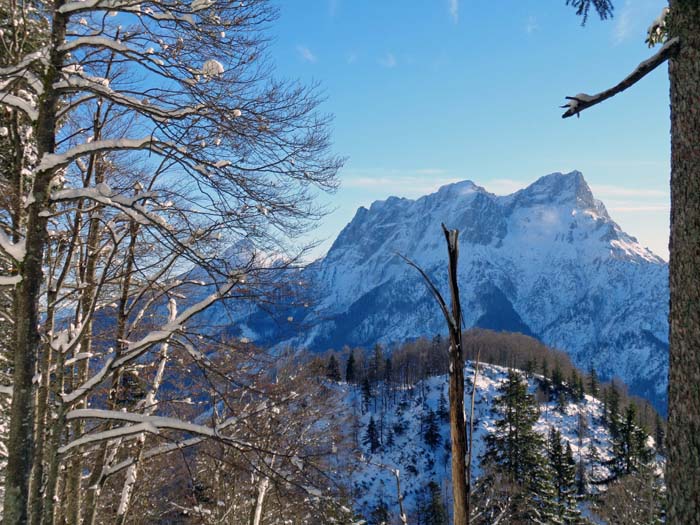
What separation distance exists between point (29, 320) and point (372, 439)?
75.5 m

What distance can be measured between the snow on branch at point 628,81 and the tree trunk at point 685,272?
0.37 ft

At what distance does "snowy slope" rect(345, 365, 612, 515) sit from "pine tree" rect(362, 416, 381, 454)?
0.80 m

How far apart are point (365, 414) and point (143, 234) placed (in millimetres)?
83973

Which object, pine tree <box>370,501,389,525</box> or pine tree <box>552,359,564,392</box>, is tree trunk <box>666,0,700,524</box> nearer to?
pine tree <box>370,501,389,525</box>

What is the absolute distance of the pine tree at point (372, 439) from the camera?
73.9 metres

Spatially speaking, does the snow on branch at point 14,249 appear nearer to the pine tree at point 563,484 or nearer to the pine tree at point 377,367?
the pine tree at point 563,484

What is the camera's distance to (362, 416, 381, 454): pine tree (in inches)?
2911

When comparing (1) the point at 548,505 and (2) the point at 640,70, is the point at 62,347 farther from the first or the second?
(1) the point at 548,505

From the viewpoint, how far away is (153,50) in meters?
4.44

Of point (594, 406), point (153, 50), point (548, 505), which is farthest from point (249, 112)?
point (594, 406)

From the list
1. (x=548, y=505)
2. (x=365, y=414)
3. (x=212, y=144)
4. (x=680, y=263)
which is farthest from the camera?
(x=365, y=414)

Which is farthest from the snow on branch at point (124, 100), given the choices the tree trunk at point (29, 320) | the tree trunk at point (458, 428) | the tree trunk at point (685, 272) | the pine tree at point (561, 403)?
the pine tree at point (561, 403)

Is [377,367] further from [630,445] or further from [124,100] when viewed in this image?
[124,100]

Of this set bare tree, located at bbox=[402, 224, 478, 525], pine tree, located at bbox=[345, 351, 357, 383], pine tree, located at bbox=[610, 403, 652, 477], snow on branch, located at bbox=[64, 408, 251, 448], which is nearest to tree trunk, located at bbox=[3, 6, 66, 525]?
snow on branch, located at bbox=[64, 408, 251, 448]
